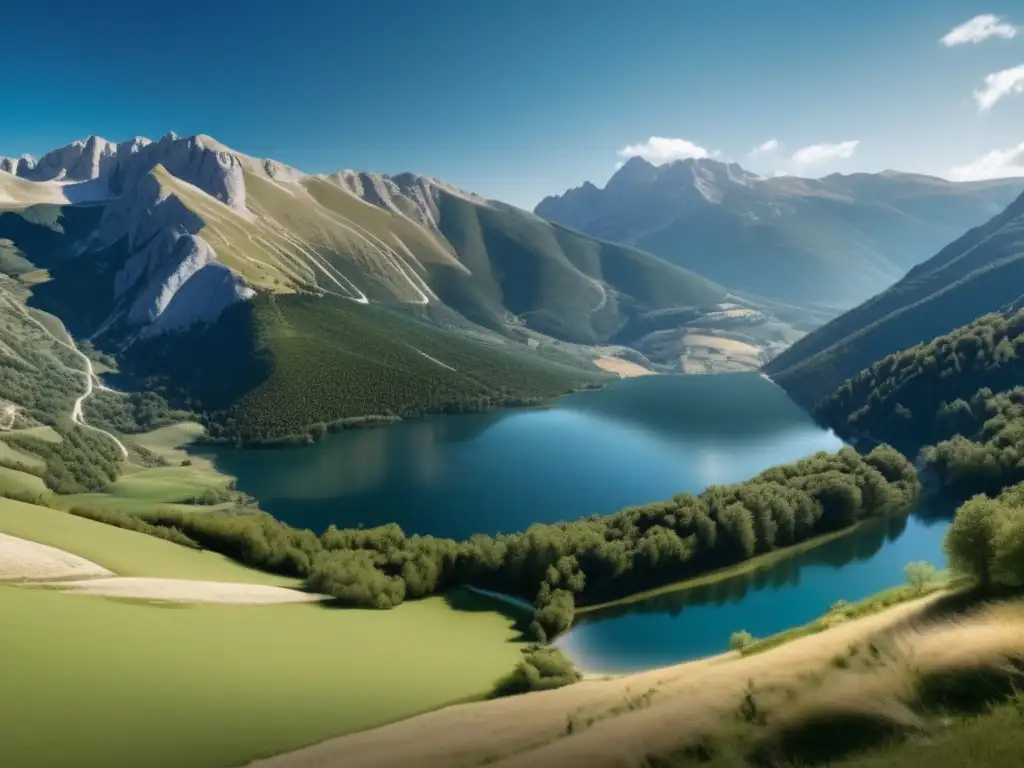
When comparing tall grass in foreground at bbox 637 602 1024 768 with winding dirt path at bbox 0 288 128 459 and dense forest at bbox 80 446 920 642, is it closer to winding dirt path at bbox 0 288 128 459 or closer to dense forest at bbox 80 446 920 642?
dense forest at bbox 80 446 920 642

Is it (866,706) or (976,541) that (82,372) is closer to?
(976,541)

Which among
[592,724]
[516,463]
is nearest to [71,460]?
[516,463]

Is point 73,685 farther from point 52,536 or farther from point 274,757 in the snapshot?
point 52,536

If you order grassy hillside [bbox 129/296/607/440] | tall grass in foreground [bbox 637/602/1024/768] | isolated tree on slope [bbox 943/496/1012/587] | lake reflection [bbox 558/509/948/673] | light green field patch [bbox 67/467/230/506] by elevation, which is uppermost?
grassy hillside [bbox 129/296/607/440]

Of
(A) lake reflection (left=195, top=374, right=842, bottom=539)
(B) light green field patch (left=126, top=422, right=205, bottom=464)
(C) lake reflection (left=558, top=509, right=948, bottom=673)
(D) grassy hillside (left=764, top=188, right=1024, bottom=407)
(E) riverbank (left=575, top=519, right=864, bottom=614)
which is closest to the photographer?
(C) lake reflection (left=558, top=509, right=948, bottom=673)

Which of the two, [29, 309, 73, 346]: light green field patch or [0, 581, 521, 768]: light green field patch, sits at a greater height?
[29, 309, 73, 346]: light green field patch

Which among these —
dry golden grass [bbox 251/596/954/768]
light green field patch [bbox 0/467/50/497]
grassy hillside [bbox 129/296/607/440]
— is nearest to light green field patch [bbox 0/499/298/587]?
A: dry golden grass [bbox 251/596/954/768]

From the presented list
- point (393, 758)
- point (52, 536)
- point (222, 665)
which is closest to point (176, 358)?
point (52, 536)
